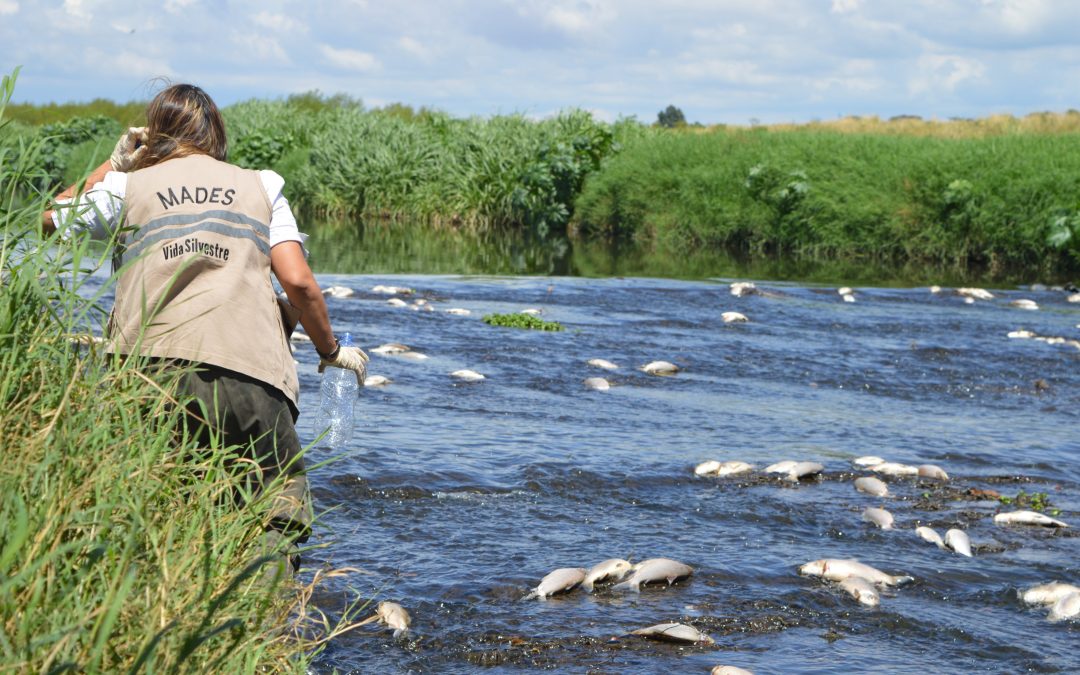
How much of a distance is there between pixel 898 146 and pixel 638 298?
13.2 metres

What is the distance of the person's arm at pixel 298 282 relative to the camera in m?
3.96

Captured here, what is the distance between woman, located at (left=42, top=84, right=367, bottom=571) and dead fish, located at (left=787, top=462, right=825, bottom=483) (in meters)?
3.73

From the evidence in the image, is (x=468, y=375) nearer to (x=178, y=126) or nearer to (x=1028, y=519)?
(x=1028, y=519)

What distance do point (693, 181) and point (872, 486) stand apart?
2280cm

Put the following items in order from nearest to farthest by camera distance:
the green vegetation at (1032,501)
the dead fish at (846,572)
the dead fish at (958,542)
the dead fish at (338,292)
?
the dead fish at (846,572) → the dead fish at (958,542) → the green vegetation at (1032,501) → the dead fish at (338,292)

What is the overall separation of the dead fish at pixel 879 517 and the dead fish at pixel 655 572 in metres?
1.45

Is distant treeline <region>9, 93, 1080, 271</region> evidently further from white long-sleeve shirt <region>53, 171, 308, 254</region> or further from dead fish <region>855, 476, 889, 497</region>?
white long-sleeve shirt <region>53, 171, 308, 254</region>

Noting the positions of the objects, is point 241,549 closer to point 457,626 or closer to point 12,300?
point 12,300

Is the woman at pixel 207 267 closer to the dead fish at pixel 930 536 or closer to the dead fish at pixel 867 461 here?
the dead fish at pixel 930 536

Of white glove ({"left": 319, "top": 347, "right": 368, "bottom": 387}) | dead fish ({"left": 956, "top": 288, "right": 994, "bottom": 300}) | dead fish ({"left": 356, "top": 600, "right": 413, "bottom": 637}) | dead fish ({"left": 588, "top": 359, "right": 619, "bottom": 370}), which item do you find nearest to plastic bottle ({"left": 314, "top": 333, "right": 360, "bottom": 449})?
white glove ({"left": 319, "top": 347, "right": 368, "bottom": 387})

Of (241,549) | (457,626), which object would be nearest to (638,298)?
(457,626)

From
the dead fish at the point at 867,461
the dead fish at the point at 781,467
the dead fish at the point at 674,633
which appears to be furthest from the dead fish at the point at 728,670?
the dead fish at the point at 867,461

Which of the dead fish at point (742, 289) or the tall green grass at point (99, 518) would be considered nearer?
the tall green grass at point (99, 518)

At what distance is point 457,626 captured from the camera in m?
4.58
